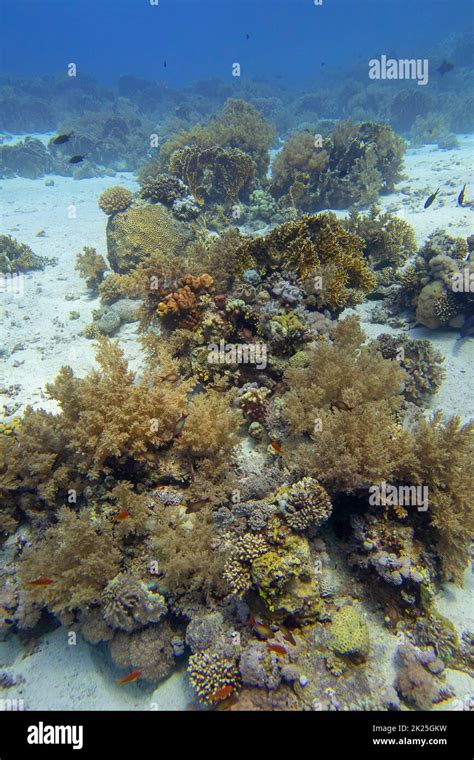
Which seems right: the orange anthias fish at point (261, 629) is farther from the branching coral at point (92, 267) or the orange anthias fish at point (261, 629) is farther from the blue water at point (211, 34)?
the blue water at point (211, 34)

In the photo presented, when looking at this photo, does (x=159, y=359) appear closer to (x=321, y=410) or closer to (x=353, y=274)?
(x=321, y=410)

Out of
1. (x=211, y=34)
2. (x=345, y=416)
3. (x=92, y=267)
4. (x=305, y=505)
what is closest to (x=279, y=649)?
(x=305, y=505)

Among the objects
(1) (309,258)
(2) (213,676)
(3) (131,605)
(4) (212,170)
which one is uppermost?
(4) (212,170)

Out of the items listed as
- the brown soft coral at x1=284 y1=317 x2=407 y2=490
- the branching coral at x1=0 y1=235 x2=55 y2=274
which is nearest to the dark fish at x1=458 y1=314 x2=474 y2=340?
the brown soft coral at x1=284 y1=317 x2=407 y2=490

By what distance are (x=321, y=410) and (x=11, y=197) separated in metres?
23.9

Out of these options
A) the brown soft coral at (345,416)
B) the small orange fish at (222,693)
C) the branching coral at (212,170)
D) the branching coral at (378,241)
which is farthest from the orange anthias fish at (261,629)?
the branching coral at (212,170)

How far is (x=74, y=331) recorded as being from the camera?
398 inches

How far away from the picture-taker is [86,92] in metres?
38.8

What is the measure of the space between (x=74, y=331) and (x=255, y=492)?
760 centimetres

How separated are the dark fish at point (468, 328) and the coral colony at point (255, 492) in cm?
11

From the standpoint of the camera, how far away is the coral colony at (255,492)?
398 centimetres

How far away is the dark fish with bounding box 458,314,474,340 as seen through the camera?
7656 mm

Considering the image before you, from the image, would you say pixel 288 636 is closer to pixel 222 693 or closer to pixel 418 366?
pixel 222 693
